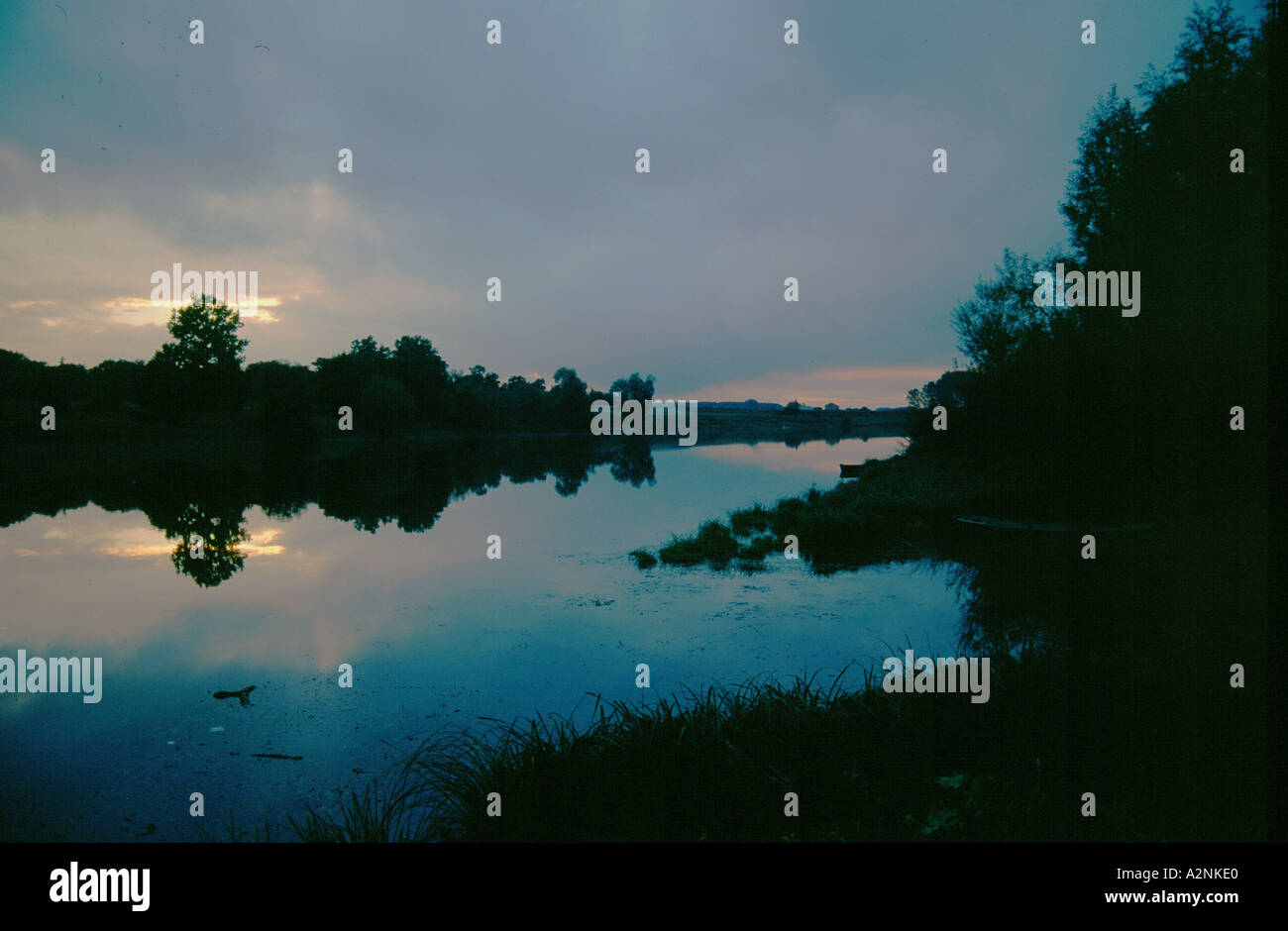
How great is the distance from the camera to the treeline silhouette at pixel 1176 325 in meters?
14.4

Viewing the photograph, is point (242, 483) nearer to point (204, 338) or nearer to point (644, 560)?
point (644, 560)

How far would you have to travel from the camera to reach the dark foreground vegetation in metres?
5.19

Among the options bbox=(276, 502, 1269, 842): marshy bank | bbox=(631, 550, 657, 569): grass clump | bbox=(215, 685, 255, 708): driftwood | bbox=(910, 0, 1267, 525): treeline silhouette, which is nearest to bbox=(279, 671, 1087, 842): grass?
bbox=(276, 502, 1269, 842): marshy bank

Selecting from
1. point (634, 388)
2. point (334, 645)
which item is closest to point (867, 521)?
point (334, 645)

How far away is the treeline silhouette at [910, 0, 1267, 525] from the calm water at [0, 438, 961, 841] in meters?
7.64

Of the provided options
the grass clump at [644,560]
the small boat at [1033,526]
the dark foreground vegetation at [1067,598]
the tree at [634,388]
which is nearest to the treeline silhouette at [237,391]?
the tree at [634,388]

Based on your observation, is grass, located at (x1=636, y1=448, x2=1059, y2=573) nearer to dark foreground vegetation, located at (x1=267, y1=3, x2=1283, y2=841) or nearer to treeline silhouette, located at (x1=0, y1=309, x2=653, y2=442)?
dark foreground vegetation, located at (x1=267, y1=3, x2=1283, y2=841)

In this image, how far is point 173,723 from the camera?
8.54 m

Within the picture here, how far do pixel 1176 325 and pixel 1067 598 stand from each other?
26.6 feet

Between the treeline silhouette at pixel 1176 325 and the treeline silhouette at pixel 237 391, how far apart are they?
6630cm

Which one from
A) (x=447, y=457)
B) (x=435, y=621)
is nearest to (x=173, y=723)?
(x=435, y=621)
